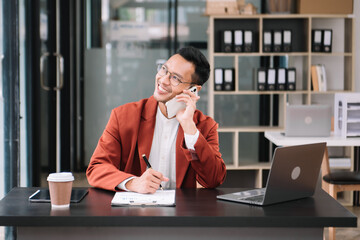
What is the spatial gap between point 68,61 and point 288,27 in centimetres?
258

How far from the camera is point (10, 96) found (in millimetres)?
3754

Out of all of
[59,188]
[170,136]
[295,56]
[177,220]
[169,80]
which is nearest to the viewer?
[177,220]

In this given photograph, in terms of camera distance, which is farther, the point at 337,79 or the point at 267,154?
the point at 267,154

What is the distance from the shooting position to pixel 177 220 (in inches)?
67.2

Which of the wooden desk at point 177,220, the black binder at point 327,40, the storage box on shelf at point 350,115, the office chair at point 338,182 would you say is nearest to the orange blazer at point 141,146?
the wooden desk at point 177,220

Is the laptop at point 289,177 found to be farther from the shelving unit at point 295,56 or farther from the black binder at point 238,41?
the black binder at point 238,41

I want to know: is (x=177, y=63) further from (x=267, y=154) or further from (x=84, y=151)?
(x=84, y=151)

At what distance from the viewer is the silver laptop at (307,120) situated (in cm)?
426

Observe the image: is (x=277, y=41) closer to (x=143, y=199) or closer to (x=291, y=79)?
(x=291, y=79)

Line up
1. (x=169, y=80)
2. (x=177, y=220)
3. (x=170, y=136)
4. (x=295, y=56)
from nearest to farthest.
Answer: (x=177, y=220), (x=169, y=80), (x=170, y=136), (x=295, y=56)

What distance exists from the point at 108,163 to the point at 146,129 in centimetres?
24

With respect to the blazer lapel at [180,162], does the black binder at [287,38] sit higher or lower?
higher

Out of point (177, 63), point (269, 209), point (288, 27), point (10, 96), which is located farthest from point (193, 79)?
point (288, 27)

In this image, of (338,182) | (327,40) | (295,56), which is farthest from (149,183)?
(295,56)
